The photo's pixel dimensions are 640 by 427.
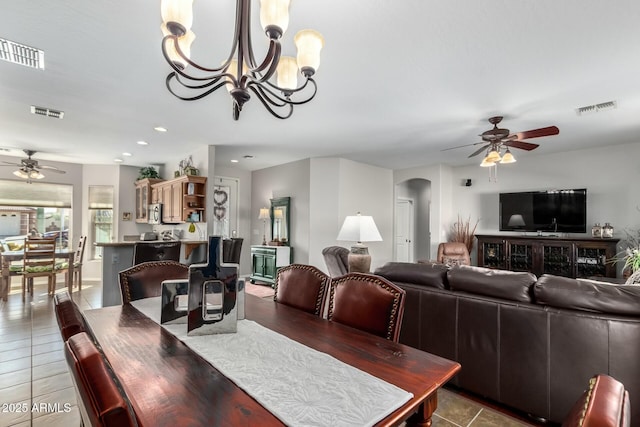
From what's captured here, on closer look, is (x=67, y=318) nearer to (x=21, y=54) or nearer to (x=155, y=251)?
(x=21, y=54)

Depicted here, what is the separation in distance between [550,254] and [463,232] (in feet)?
5.09

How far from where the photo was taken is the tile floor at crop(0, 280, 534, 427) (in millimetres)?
1960

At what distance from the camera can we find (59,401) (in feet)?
7.10

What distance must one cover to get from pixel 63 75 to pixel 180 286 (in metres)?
2.54

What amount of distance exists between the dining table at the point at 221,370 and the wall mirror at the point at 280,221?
474 centimetres

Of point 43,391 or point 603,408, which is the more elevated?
point 603,408

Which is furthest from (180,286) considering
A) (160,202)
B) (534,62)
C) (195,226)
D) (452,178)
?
(452,178)

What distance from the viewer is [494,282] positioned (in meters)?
2.09

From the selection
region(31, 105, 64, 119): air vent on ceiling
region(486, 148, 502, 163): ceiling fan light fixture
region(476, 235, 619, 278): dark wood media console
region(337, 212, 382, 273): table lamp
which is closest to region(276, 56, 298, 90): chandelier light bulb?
region(337, 212, 382, 273): table lamp

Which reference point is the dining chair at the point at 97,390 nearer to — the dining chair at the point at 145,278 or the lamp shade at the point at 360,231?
the dining chair at the point at 145,278

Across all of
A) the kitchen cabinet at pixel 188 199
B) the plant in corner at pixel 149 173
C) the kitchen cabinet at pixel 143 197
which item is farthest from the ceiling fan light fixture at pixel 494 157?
the plant in corner at pixel 149 173

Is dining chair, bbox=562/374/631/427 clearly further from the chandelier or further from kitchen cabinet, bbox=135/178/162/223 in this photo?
kitchen cabinet, bbox=135/178/162/223

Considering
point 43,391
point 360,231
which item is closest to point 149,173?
point 43,391

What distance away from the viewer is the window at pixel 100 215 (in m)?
6.77
